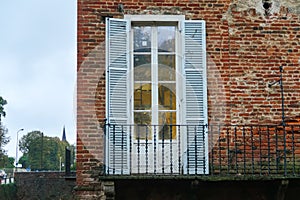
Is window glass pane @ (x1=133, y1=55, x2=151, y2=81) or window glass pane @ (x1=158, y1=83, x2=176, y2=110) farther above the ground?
window glass pane @ (x1=133, y1=55, x2=151, y2=81)

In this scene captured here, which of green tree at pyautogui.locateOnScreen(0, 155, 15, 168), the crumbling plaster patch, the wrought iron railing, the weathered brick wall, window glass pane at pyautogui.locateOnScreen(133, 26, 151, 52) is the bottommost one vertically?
the weathered brick wall

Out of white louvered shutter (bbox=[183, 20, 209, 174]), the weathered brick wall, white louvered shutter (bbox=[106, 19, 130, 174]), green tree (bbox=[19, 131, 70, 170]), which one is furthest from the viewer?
green tree (bbox=[19, 131, 70, 170])

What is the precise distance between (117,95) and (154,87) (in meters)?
0.67

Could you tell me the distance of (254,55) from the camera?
30.4 feet

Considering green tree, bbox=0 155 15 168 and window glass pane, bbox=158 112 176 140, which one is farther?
green tree, bbox=0 155 15 168

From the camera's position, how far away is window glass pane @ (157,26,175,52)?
9.16 m

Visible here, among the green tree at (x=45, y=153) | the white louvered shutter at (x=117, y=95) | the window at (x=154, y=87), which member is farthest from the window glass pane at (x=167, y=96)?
the green tree at (x=45, y=153)

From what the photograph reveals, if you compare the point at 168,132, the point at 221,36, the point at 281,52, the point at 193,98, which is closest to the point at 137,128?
the point at 168,132

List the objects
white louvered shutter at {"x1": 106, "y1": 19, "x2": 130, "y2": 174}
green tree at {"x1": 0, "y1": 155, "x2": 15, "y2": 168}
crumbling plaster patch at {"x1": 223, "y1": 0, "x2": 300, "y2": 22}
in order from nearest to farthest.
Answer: white louvered shutter at {"x1": 106, "y1": 19, "x2": 130, "y2": 174} → crumbling plaster patch at {"x1": 223, "y1": 0, "x2": 300, "y2": 22} → green tree at {"x1": 0, "y1": 155, "x2": 15, "y2": 168}

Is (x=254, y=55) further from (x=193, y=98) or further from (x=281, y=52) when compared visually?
(x=193, y=98)

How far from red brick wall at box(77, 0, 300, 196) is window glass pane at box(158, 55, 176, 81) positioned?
2.08 ft

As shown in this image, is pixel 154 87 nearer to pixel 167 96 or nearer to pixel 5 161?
pixel 167 96

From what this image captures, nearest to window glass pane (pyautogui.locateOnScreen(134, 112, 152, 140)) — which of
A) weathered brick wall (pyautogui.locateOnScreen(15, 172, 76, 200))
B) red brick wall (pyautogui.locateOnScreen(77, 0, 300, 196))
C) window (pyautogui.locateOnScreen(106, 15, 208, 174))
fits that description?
window (pyautogui.locateOnScreen(106, 15, 208, 174))

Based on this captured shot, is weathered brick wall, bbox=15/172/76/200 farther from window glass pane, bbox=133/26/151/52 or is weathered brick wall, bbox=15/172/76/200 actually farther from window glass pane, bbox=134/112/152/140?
window glass pane, bbox=133/26/151/52
